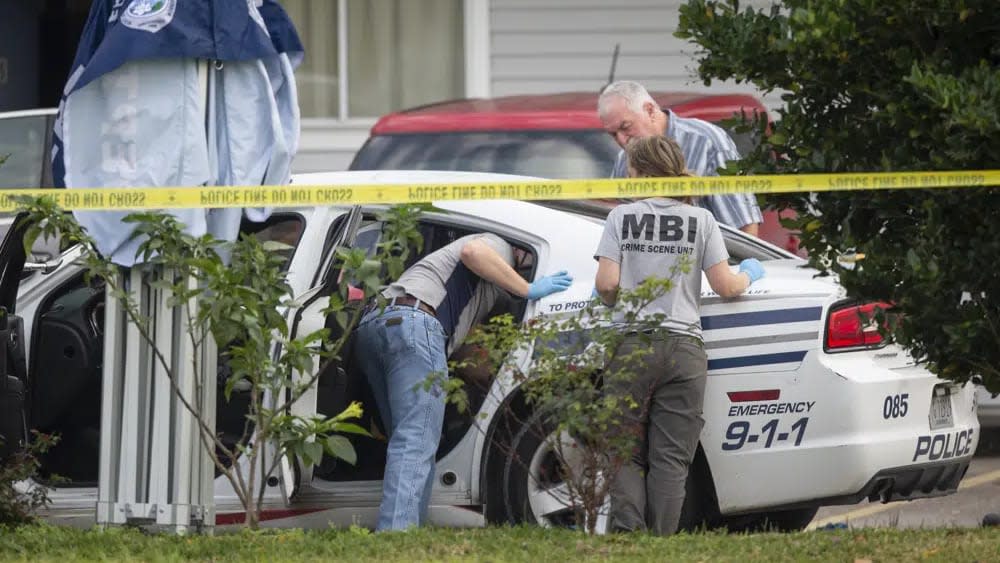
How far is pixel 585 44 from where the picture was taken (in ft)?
47.0

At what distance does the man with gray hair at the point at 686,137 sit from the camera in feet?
25.9

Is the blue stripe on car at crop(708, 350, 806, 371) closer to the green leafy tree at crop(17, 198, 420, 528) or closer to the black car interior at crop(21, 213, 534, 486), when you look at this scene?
the black car interior at crop(21, 213, 534, 486)

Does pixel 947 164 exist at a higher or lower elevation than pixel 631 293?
higher

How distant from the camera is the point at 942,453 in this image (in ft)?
21.9

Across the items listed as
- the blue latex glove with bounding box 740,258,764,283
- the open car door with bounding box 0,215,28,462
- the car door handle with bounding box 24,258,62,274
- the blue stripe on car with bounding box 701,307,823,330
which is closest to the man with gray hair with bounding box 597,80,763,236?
the blue latex glove with bounding box 740,258,764,283

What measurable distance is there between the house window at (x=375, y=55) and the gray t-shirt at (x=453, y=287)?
812cm

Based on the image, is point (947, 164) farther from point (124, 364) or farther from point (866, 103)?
point (124, 364)

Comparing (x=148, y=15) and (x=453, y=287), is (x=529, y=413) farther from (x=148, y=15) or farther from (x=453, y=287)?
(x=148, y=15)

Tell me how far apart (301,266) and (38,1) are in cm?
968

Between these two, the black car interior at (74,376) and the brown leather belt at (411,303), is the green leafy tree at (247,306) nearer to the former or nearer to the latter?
the brown leather belt at (411,303)

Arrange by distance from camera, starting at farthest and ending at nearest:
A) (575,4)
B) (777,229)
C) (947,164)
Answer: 1. (575,4)
2. (777,229)
3. (947,164)

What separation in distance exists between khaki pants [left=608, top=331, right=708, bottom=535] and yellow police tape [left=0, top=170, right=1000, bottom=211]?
0.55 metres

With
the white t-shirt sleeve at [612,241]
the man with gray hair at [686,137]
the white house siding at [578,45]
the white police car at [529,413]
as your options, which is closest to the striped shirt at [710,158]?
the man with gray hair at [686,137]

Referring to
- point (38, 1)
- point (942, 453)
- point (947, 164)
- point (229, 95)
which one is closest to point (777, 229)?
point (942, 453)
